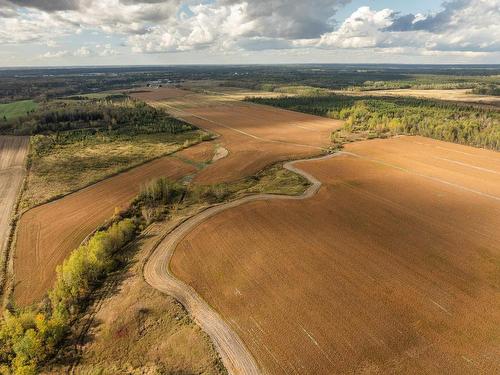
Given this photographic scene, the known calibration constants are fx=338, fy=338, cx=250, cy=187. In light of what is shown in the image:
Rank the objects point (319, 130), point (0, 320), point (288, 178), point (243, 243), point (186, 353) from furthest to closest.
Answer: point (319, 130), point (288, 178), point (243, 243), point (0, 320), point (186, 353)

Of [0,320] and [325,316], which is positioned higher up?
[325,316]

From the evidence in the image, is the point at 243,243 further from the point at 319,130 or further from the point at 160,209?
the point at 319,130

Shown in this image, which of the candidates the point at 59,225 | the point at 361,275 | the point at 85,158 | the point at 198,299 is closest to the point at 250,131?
the point at 85,158

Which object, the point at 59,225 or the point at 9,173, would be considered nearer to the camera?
the point at 59,225

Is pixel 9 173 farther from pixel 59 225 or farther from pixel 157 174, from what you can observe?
pixel 59 225

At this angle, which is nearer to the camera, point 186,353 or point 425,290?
point 186,353

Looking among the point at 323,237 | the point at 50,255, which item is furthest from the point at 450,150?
the point at 50,255

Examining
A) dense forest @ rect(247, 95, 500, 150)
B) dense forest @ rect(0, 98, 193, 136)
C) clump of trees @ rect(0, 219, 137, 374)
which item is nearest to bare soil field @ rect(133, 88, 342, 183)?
dense forest @ rect(247, 95, 500, 150)

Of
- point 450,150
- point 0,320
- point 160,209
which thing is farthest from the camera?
point 450,150
